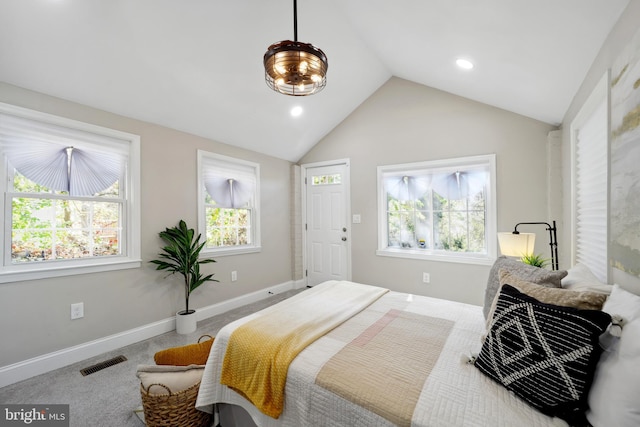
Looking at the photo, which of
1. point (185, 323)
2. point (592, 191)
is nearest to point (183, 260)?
point (185, 323)

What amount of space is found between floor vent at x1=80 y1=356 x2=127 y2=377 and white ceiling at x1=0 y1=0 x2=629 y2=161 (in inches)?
89.2

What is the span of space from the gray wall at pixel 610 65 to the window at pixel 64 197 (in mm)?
3578

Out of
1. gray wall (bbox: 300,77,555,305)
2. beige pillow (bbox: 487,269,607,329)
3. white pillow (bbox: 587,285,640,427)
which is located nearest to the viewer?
white pillow (bbox: 587,285,640,427)

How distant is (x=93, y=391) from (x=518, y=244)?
11.2 ft

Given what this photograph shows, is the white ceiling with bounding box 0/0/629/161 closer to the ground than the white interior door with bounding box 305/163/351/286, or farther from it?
farther from it

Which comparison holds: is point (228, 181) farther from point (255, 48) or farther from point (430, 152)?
point (430, 152)

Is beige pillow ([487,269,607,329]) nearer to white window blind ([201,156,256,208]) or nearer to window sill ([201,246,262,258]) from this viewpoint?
window sill ([201,246,262,258])

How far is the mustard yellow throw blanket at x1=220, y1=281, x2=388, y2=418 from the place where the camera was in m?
1.22

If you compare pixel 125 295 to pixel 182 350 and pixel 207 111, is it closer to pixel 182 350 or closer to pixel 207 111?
pixel 182 350

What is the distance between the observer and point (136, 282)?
8.82 ft

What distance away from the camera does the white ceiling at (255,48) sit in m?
1.72

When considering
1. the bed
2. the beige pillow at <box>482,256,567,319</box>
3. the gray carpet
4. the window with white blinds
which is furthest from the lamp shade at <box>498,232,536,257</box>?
the gray carpet

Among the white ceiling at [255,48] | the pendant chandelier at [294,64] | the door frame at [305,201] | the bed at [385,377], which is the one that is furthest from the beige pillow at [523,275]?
the door frame at [305,201]

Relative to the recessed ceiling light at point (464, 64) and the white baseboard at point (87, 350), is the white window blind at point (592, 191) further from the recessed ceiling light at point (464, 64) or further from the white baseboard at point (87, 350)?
the white baseboard at point (87, 350)
